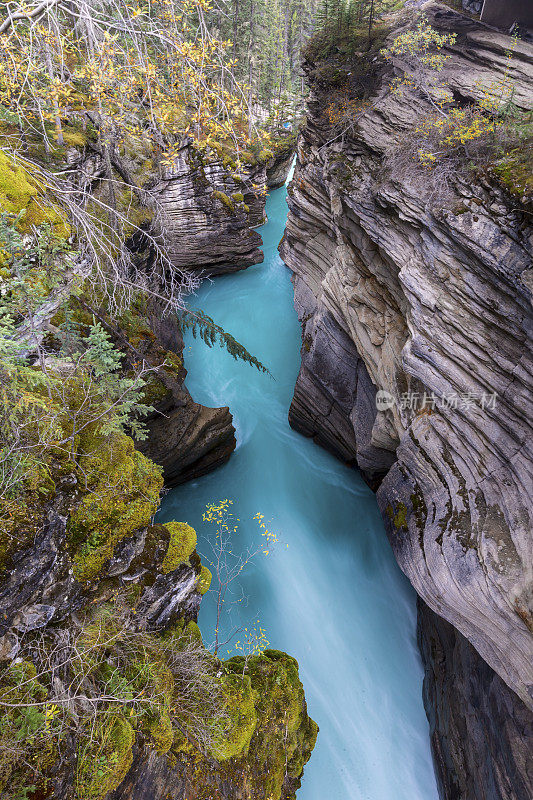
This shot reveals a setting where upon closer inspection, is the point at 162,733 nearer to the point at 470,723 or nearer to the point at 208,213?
the point at 470,723


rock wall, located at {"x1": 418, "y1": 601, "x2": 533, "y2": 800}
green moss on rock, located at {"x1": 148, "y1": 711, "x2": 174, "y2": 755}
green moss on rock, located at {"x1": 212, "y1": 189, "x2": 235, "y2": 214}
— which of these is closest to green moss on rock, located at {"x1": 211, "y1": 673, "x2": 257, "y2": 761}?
green moss on rock, located at {"x1": 148, "y1": 711, "x2": 174, "y2": 755}

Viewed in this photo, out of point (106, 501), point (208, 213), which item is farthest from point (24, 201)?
point (208, 213)

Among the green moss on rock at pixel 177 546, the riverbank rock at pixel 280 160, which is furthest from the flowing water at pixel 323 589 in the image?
the riverbank rock at pixel 280 160

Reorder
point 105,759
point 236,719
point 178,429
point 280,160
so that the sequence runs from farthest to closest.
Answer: point 280,160
point 178,429
point 236,719
point 105,759

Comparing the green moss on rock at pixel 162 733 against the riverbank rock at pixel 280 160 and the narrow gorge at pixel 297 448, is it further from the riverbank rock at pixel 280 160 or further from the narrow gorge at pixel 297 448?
the riverbank rock at pixel 280 160

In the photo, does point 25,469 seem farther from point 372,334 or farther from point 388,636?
point 388,636

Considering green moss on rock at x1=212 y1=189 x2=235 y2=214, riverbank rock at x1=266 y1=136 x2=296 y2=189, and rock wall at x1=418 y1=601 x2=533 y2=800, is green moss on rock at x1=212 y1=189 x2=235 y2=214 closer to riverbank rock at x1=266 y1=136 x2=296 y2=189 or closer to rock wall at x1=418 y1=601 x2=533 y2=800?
riverbank rock at x1=266 y1=136 x2=296 y2=189

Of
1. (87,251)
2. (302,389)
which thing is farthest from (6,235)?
(302,389)
